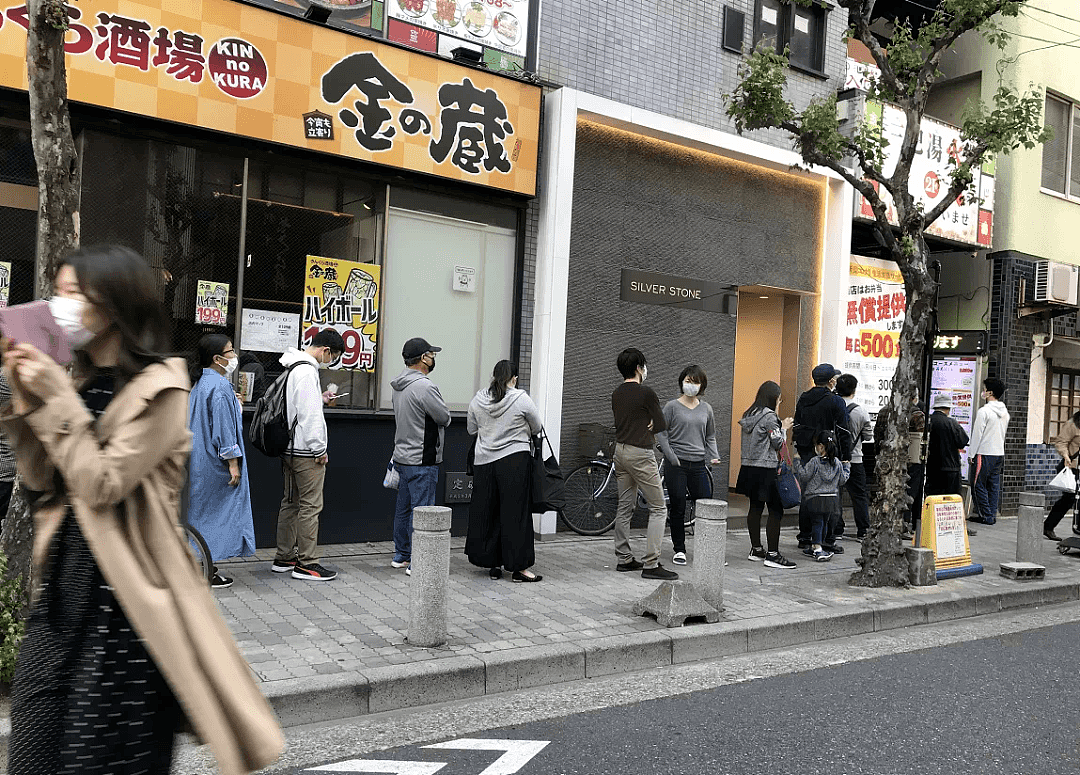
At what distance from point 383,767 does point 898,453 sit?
19.0 feet

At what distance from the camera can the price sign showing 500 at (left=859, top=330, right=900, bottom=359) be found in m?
12.7

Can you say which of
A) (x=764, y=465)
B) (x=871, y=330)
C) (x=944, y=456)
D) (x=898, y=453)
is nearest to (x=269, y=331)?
(x=764, y=465)

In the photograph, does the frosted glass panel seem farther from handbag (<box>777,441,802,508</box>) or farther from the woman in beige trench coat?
the woman in beige trench coat

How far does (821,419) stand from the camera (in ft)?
30.6

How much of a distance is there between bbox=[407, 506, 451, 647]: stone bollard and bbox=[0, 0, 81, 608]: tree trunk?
2075 millimetres

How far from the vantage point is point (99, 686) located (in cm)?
213

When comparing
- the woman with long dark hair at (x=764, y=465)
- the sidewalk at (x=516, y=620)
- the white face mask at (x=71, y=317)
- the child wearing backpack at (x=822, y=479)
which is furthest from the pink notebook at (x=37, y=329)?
the child wearing backpack at (x=822, y=479)

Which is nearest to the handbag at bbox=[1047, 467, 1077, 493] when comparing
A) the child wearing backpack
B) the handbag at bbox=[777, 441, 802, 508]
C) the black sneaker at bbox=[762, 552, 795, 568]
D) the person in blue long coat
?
the child wearing backpack

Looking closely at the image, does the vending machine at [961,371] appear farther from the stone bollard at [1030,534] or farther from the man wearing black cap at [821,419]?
the man wearing black cap at [821,419]

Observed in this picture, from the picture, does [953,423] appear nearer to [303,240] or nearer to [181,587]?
[303,240]

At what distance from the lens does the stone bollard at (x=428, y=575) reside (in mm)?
5488

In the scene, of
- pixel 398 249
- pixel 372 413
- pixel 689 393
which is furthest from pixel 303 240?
pixel 689 393

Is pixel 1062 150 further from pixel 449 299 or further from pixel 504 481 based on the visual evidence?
pixel 504 481

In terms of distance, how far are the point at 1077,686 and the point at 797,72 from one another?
858 centimetres
